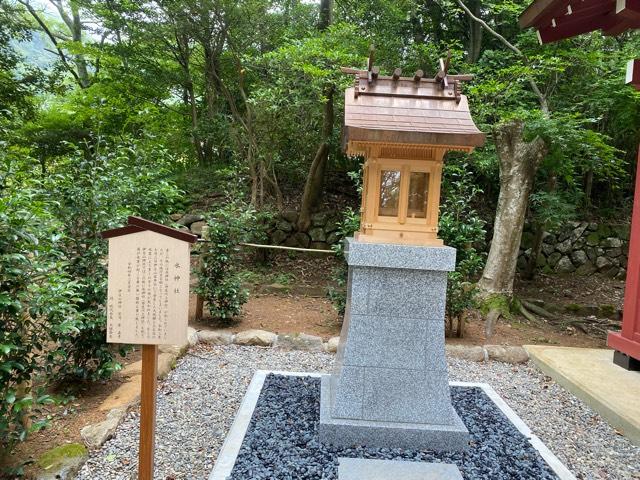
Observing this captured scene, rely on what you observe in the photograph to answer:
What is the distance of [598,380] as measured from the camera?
480 centimetres

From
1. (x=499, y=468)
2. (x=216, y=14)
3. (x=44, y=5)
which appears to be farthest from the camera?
(x=44, y=5)

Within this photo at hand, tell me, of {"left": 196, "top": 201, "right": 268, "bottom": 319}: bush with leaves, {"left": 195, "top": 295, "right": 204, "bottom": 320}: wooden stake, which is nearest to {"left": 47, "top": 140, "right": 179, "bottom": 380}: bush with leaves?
{"left": 196, "top": 201, "right": 268, "bottom": 319}: bush with leaves

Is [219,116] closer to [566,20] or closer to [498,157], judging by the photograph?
[498,157]

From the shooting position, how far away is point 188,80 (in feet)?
31.9

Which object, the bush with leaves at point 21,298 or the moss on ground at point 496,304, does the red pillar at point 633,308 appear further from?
the bush with leaves at point 21,298

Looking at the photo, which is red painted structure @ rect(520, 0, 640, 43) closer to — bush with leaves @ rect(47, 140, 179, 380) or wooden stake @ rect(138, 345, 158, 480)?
wooden stake @ rect(138, 345, 158, 480)

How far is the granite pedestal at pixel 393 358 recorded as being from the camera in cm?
326

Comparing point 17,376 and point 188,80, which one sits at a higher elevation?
point 188,80

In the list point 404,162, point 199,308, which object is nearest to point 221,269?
point 199,308

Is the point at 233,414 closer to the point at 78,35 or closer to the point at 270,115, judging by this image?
the point at 270,115

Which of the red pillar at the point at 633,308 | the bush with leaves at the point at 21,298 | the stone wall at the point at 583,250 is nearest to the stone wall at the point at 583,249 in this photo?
the stone wall at the point at 583,250

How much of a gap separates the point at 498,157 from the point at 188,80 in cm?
681

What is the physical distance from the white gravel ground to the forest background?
2.65 ft

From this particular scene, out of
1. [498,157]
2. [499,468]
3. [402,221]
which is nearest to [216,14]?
[498,157]
